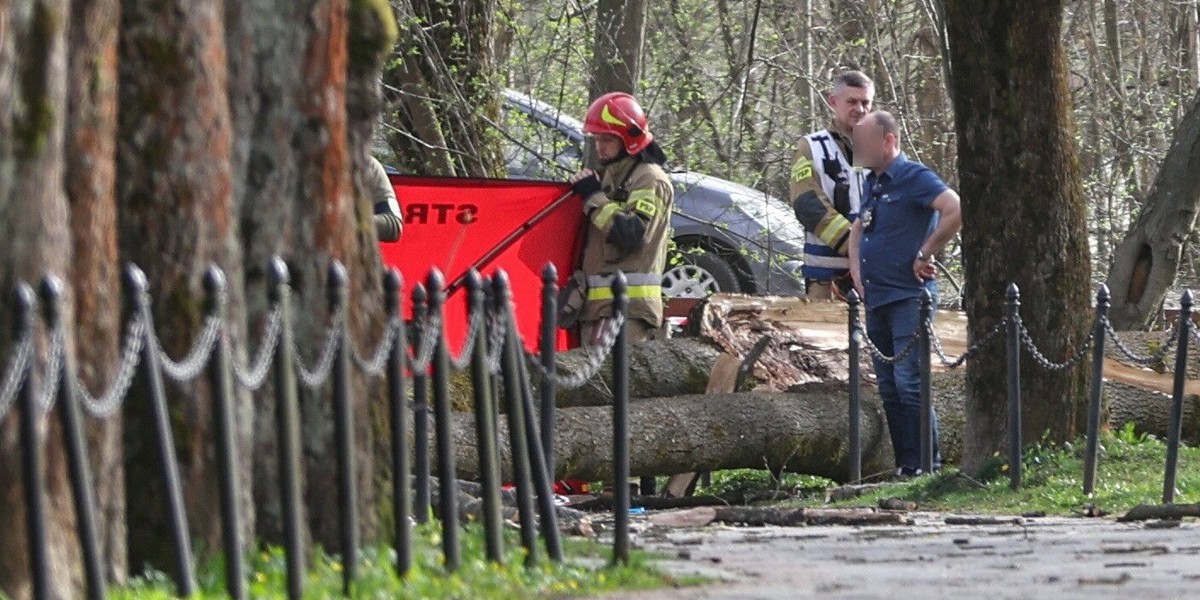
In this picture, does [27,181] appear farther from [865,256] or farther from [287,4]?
[865,256]

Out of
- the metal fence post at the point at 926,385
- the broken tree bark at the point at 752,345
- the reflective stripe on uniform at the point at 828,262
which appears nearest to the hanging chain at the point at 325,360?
the metal fence post at the point at 926,385

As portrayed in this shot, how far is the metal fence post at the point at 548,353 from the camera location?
27.2 feet

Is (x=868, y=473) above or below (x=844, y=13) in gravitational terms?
below

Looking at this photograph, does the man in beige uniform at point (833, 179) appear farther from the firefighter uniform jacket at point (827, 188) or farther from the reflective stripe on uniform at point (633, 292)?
the reflective stripe on uniform at point (633, 292)

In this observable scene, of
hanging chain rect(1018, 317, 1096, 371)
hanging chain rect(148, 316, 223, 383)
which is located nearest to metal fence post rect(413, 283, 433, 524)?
hanging chain rect(148, 316, 223, 383)

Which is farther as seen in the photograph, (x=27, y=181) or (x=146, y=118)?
(x=146, y=118)

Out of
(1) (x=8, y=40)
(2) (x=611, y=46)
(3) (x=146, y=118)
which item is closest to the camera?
(1) (x=8, y=40)

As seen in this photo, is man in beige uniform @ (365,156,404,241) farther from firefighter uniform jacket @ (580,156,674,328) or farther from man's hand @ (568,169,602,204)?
man's hand @ (568,169,602,204)

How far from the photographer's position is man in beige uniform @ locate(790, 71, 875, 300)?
46.4 ft

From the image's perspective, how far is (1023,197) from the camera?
42.7 ft

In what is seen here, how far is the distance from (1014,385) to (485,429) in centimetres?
562

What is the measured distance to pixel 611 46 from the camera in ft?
60.7

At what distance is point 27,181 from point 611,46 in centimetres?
1287

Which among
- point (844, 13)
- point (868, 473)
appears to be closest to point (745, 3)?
point (844, 13)
